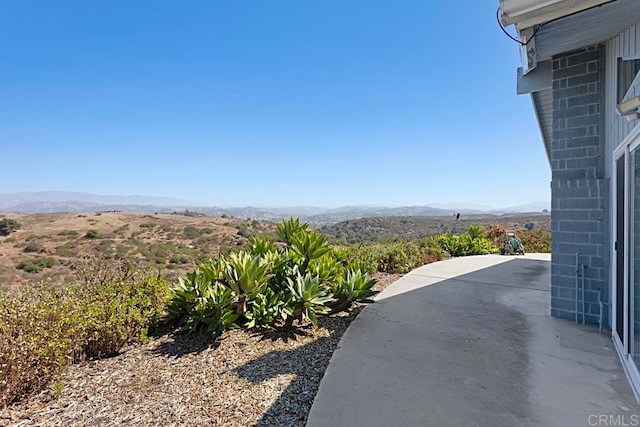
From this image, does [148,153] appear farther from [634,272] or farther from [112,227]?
[634,272]

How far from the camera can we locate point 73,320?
9.55ft

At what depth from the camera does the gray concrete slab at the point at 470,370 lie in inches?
86.4

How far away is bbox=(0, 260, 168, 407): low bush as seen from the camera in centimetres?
244

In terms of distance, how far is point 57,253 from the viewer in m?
19.5

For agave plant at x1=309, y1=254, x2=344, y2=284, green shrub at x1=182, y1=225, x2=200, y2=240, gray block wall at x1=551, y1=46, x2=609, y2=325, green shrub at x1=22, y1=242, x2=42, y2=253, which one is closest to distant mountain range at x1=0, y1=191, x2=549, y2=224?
agave plant at x1=309, y1=254, x2=344, y2=284

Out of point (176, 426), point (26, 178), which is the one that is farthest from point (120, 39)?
point (26, 178)

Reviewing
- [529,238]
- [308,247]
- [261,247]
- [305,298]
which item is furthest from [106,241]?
[529,238]

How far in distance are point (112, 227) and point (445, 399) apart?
30463 millimetres

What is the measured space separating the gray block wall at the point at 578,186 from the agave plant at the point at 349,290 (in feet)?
8.95

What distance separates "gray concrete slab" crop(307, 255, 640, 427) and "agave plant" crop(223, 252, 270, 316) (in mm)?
1251

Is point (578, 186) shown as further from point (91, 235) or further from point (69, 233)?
point (69, 233)

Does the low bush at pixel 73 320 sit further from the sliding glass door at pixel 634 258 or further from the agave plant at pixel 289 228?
the sliding glass door at pixel 634 258

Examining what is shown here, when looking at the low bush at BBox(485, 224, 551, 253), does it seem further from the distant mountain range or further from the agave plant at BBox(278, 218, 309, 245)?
the agave plant at BBox(278, 218, 309, 245)

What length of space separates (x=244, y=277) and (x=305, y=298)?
0.78m
